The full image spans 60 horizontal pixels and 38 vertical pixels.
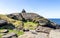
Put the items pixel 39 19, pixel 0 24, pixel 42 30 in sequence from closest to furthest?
pixel 42 30 < pixel 0 24 < pixel 39 19

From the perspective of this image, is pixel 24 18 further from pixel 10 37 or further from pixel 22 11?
pixel 10 37

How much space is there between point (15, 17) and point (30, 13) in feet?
10.7

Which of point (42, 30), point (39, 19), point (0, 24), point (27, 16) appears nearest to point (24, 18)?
point (27, 16)

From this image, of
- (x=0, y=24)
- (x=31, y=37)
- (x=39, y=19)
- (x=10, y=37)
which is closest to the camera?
(x=31, y=37)

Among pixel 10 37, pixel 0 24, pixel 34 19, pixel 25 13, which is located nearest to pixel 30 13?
pixel 25 13

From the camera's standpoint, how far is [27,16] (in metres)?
29.7

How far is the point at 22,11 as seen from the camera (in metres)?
32.7

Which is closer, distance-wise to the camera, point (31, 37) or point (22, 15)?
point (31, 37)

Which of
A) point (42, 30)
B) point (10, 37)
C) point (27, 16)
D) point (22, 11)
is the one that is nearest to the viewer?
point (10, 37)

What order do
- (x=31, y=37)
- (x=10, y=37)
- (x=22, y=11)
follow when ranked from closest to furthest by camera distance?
(x=31, y=37) → (x=10, y=37) → (x=22, y=11)

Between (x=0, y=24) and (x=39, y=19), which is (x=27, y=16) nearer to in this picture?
(x=39, y=19)

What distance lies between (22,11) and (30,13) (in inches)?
100

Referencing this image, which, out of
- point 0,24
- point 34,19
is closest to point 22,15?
point 34,19

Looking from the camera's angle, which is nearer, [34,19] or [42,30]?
[42,30]
